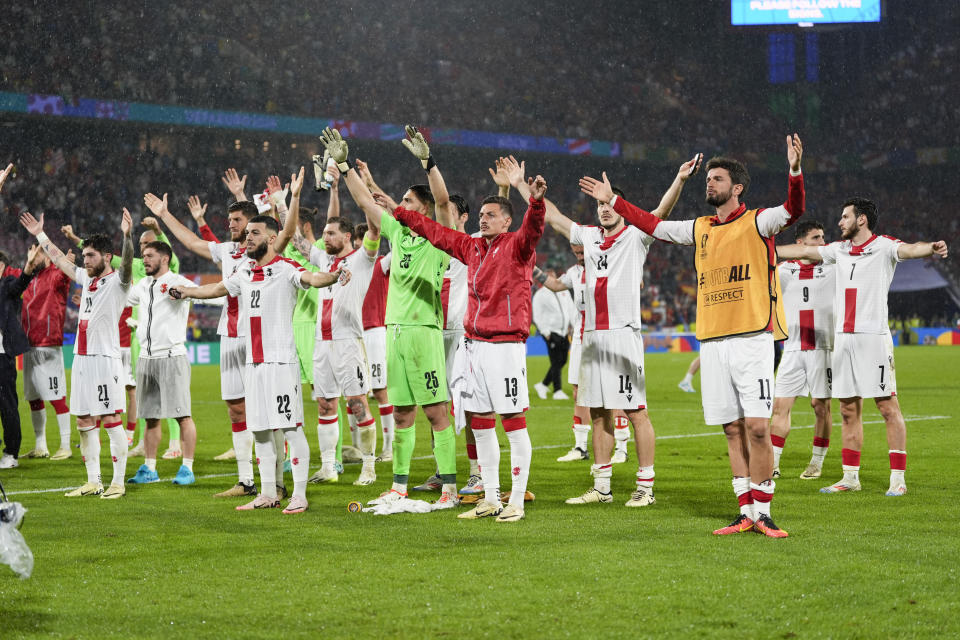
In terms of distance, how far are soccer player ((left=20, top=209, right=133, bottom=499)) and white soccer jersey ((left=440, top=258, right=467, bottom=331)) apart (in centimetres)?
276

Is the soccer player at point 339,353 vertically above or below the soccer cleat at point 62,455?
above

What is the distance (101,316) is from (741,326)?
5.24 metres

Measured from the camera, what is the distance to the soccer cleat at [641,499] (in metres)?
7.33

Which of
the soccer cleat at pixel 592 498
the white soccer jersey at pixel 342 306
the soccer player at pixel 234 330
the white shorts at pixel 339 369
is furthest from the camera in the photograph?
the white soccer jersey at pixel 342 306

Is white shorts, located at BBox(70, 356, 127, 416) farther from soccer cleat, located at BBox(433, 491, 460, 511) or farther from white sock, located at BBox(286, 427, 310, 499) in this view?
soccer cleat, located at BBox(433, 491, 460, 511)

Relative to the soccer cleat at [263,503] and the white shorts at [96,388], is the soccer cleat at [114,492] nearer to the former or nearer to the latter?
the white shorts at [96,388]

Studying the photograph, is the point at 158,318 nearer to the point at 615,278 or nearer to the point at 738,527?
the point at 615,278

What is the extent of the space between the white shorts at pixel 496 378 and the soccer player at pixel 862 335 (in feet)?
8.39

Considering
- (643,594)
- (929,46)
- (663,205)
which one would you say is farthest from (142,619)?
(929,46)

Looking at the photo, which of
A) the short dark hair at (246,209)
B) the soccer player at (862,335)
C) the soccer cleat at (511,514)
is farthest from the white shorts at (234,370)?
the soccer player at (862,335)

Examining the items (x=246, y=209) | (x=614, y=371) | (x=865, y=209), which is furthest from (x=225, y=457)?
(x=865, y=209)

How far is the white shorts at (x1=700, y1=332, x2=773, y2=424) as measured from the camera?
241 inches

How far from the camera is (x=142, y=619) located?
4.42m

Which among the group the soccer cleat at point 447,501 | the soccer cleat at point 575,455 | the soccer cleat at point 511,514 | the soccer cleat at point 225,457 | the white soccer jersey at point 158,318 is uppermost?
the white soccer jersey at point 158,318
